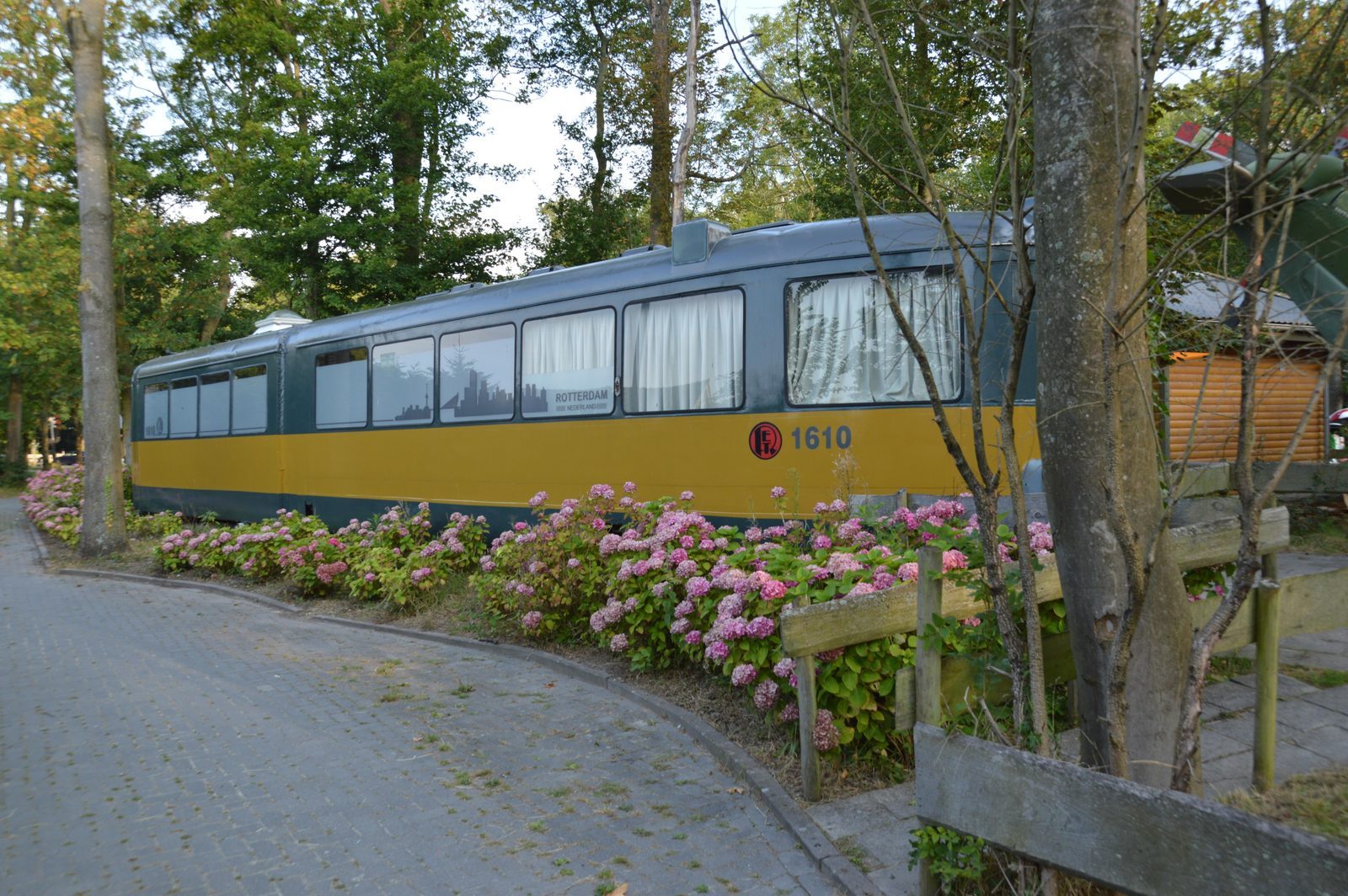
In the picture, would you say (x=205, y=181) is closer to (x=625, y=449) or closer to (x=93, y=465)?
(x=93, y=465)

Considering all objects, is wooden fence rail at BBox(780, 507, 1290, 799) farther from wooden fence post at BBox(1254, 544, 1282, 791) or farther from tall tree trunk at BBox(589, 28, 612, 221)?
tall tree trunk at BBox(589, 28, 612, 221)

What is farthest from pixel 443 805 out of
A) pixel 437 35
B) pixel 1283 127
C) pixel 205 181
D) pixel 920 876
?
pixel 205 181

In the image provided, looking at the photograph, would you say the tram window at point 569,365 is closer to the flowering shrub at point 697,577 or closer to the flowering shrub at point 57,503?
the flowering shrub at point 697,577

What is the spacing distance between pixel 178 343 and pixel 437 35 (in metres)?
12.7

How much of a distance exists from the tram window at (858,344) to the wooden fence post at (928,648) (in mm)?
4743

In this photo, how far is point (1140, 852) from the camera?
2.32 m

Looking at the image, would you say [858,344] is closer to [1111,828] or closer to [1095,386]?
[1095,386]

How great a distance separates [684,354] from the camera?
392 inches

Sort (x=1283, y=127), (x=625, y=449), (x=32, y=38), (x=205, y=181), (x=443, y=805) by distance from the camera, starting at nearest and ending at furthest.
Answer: (x=1283, y=127) → (x=443, y=805) → (x=625, y=449) → (x=32, y=38) → (x=205, y=181)

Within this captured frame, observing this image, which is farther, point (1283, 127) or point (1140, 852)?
point (1283, 127)

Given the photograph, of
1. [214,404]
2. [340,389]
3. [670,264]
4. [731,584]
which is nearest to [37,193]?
[214,404]

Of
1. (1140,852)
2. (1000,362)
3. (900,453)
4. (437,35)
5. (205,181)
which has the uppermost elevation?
(437,35)

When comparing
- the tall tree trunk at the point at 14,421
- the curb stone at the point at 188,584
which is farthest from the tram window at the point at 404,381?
the tall tree trunk at the point at 14,421

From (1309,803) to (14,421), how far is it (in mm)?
49135
